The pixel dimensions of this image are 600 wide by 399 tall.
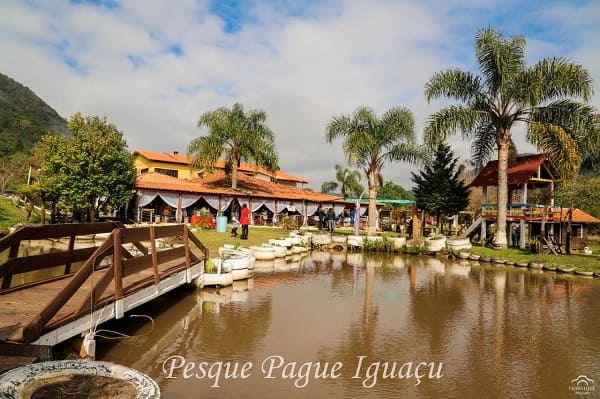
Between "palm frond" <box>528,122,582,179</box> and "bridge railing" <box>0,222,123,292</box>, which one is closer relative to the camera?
"bridge railing" <box>0,222,123,292</box>

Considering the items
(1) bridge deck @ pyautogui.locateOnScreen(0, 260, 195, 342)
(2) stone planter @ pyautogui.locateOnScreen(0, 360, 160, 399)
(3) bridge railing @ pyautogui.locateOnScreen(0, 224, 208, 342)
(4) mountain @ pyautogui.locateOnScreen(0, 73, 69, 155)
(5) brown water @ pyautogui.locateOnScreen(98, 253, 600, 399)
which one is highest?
(4) mountain @ pyautogui.locateOnScreen(0, 73, 69, 155)

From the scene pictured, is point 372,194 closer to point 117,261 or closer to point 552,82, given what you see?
point 552,82

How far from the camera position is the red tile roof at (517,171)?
24089 mm

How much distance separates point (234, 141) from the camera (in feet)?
106

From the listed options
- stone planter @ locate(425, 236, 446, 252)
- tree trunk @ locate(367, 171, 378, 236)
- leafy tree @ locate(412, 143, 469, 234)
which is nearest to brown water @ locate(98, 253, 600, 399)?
stone planter @ locate(425, 236, 446, 252)

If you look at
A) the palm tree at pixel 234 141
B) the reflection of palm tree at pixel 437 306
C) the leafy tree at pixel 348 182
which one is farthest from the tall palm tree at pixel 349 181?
the reflection of palm tree at pixel 437 306

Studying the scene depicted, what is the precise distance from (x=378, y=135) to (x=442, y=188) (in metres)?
6.30

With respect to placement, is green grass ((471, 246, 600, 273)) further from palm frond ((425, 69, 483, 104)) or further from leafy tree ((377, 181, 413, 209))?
leafy tree ((377, 181, 413, 209))

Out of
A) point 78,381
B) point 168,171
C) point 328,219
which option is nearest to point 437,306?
point 78,381

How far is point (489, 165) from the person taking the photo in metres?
28.5

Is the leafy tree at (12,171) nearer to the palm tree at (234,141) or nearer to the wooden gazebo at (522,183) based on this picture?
the palm tree at (234,141)

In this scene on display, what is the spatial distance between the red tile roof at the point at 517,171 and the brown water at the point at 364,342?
1275 centimetres

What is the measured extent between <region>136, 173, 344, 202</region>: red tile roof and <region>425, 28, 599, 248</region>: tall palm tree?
599 inches

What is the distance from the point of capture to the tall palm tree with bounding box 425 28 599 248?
19.9 meters
